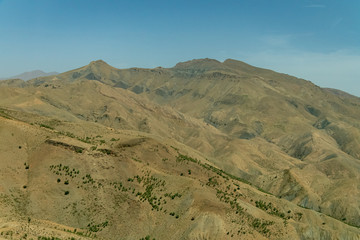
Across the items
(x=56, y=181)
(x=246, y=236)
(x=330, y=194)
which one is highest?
(x=56, y=181)

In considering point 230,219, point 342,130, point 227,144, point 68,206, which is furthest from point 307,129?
point 68,206

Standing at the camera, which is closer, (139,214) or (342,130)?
(139,214)

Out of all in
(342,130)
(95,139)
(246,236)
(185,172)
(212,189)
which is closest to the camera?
(246,236)

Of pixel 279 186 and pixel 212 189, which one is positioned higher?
pixel 212 189

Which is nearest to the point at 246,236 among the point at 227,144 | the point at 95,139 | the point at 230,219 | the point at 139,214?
the point at 230,219

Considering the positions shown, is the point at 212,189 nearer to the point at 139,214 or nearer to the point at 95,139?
the point at 139,214

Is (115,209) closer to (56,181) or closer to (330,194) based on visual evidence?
(56,181)

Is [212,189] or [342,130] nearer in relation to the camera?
[212,189]

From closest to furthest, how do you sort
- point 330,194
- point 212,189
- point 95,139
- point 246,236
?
point 246,236, point 212,189, point 95,139, point 330,194

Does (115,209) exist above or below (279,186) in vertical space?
above
